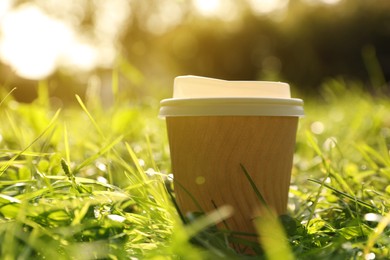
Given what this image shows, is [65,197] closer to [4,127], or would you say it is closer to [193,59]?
[4,127]

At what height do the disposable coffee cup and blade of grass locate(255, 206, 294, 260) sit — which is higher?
the disposable coffee cup

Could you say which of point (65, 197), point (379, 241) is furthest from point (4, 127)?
point (379, 241)

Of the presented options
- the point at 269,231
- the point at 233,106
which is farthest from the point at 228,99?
the point at 269,231

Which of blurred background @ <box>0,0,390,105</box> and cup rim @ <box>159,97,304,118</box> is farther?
blurred background @ <box>0,0,390,105</box>

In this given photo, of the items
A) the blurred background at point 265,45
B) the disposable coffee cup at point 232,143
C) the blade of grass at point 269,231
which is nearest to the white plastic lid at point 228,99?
the disposable coffee cup at point 232,143

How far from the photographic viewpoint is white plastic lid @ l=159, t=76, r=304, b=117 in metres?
1.00

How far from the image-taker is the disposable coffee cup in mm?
1018

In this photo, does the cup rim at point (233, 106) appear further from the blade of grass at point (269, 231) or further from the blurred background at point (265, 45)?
the blurred background at point (265, 45)

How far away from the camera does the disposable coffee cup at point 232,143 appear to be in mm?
1018

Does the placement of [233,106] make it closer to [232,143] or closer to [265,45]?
[232,143]

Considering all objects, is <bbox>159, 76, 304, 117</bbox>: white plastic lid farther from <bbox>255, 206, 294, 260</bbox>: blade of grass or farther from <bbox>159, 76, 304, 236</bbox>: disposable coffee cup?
<bbox>255, 206, 294, 260</bbox>: blade of grass

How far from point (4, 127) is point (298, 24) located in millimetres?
7996

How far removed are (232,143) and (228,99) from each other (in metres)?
0.10

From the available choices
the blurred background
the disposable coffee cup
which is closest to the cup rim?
the disposable coffee cup
